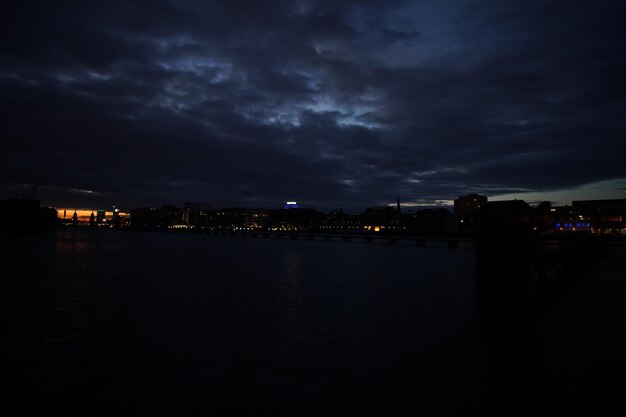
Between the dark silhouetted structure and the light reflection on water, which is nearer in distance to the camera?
the light reflection on water

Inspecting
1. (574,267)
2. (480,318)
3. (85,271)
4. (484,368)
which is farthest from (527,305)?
(85,271)

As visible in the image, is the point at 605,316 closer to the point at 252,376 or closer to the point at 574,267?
the point at 252,376

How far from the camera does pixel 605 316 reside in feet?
90.6

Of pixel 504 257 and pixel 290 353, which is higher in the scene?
pixel 504 257

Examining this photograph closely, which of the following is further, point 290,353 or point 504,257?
point 504,257

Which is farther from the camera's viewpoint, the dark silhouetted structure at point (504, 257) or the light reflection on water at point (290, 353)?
the dark silhouetted structure at point (504, 257)

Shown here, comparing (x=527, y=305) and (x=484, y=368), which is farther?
(x=527, y=305)

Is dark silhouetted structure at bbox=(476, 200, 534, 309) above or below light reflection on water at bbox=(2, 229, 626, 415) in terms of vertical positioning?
above

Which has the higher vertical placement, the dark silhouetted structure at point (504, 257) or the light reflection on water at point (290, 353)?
the dark silhouetted structure at point (504, 257)

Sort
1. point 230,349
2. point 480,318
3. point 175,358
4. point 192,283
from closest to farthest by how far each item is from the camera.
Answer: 1. point 175,358
2. point 230,349
3. point 480,318
4. point 192,283

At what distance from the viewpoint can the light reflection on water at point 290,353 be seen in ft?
45.1

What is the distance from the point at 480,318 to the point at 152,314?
20.1 metres

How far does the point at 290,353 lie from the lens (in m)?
18.9

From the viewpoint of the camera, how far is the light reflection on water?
541 inches
